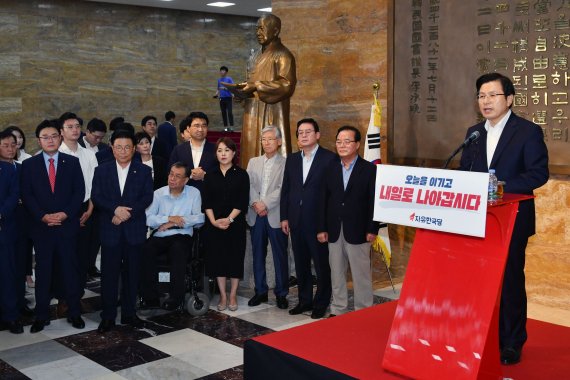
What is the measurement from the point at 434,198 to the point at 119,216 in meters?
2.82

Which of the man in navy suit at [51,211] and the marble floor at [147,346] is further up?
the man in navy suit at [51,211]

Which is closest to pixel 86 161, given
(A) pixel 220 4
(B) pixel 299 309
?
(B) pixel 299 309

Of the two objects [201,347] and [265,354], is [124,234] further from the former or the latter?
[265,354]

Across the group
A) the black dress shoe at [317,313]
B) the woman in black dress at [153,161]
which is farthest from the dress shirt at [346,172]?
the woman in black dress at [153,161]

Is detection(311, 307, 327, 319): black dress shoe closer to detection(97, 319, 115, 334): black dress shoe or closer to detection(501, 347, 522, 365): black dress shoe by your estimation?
detection(97, 319, 115, 334): black dress shoe

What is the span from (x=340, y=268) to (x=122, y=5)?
10302mm

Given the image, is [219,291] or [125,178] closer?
[125,178]

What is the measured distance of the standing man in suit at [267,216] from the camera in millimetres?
5660

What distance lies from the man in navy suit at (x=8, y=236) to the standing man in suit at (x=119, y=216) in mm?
551

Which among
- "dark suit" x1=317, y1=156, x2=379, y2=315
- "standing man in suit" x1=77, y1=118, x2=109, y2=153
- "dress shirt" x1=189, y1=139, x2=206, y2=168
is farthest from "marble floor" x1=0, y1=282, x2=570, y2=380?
"standing man in suit" x1=77, y1=118, x2=109, y2=153

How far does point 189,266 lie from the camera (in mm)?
5426

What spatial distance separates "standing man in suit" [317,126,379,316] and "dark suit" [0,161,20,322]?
2.18 meters

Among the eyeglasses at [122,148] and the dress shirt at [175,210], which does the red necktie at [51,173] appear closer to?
the eyeglasses at [122,148]

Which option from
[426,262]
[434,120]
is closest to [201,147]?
[434,120]
